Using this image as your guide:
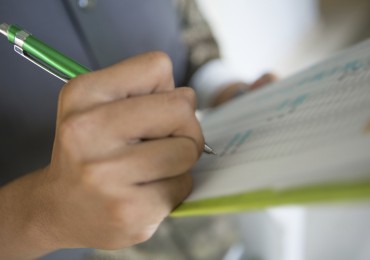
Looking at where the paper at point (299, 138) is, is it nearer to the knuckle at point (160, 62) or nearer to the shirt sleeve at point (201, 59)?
the knuckle at point (160, 62)

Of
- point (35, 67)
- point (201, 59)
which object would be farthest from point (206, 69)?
point (35, 67)

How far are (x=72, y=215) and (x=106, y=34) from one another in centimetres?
30

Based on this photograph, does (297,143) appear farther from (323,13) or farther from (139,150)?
(323,13)

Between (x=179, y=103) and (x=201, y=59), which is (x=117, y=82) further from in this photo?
(x=201, y=59)

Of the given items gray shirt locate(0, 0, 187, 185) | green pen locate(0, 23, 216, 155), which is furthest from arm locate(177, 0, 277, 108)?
green pen locate(0, 23, 216, 155)

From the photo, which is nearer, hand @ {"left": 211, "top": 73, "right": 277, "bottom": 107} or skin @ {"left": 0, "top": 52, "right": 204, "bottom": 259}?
skin @ {"left": 0, "top": 52, "right": 204, "bottom": 259}

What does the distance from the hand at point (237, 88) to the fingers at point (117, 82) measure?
0.99ft

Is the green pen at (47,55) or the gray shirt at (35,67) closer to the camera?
the green pen at (47,55)

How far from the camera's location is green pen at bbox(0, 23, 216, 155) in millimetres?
275

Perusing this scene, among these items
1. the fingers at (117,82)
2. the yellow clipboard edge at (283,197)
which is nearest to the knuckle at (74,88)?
the fingers at (117,82)

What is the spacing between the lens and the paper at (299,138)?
0.53ft

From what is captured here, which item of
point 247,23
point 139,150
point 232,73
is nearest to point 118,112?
point 139,150

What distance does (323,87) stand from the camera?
29 centimetres

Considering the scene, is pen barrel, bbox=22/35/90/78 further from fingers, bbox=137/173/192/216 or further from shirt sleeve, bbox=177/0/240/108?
shirt sleeve, bbox=177/0/240/108
